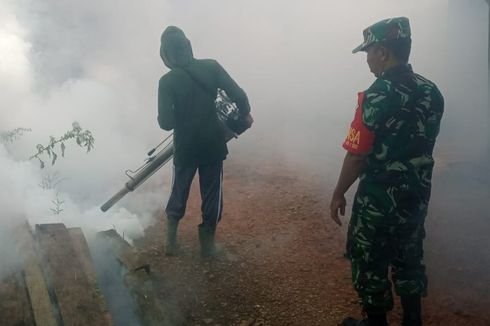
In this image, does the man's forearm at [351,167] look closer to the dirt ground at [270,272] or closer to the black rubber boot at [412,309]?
the black rubber boot at [412,309]

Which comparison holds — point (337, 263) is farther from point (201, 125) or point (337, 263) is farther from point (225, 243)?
point (201, 125)

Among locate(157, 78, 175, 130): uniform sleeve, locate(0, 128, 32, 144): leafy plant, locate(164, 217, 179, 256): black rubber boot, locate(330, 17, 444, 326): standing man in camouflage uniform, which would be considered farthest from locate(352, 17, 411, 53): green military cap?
locate(0, 128, 32, 144): leafy plant

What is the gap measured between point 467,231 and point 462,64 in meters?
6.02

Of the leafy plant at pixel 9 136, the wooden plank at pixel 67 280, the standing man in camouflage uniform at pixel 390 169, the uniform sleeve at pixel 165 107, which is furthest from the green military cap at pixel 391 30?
the leafy plant at pixel 9 136

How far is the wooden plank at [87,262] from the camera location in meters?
2.76

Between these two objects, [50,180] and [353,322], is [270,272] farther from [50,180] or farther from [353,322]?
[50,180]

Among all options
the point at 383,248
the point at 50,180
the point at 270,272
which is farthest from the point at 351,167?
the point at 50,180

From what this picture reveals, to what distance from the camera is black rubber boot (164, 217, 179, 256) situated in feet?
13.5

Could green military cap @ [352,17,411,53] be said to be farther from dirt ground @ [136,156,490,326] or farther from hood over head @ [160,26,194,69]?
dirt ground @ [136,156,490,326]

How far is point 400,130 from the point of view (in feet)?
8.36

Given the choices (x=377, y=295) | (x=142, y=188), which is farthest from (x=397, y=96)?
(x=142, y=188)

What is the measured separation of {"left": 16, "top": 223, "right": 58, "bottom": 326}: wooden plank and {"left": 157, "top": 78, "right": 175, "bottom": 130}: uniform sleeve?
1.34m

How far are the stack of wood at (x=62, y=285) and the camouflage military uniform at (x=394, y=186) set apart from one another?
4.43ft

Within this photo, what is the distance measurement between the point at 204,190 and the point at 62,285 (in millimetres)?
1489
